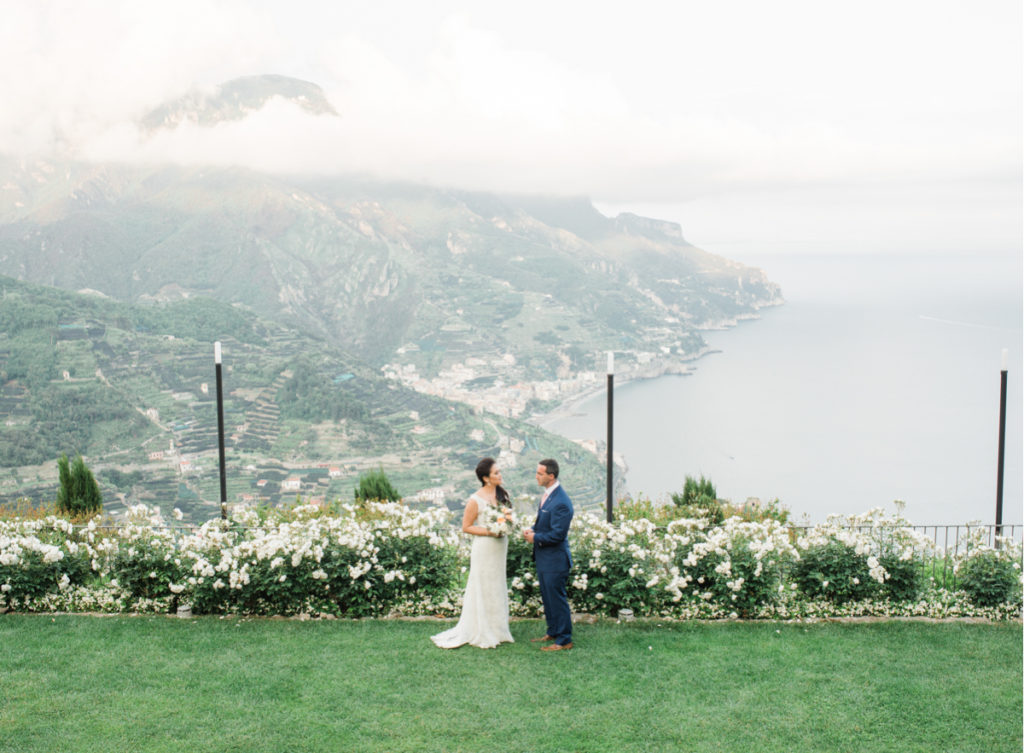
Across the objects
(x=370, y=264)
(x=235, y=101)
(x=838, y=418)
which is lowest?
(x=838, y=418)

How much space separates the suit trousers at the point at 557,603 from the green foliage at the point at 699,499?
5.23 m

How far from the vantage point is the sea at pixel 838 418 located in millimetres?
64000

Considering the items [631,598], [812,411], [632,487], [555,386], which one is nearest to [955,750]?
[631,598]

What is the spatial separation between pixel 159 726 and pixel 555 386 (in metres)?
81.0

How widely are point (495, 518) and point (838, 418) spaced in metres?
98.9

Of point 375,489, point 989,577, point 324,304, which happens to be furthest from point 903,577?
point 324,304

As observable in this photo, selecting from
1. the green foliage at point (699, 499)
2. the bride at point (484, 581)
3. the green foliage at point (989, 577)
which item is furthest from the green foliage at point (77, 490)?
the green foliage at point (989, 577)

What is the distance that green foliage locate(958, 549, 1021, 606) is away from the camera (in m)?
7.85

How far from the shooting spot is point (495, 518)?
6.59 metres

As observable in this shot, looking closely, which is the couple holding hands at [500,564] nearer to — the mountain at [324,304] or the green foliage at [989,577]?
the green foliage at [989,577]

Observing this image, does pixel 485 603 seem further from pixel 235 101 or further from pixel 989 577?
pixel 235 101

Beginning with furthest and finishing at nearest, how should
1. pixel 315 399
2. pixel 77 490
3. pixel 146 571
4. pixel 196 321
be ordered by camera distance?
pixel 196 321 < pixel 315 399 < pixel 77 490 < pixel 146 571

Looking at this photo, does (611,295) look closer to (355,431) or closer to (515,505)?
(355,431)

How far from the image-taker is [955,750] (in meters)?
5.19
